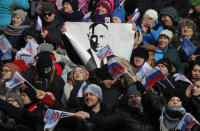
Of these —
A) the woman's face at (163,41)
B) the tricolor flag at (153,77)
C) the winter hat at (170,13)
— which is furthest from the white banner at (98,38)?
the tricolor flag at (153,77)

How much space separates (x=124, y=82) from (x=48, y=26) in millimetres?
Result: 2428

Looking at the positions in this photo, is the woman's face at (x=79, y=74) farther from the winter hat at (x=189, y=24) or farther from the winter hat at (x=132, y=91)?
the winter hat at (x=189, y=24)

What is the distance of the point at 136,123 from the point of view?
8922 mm

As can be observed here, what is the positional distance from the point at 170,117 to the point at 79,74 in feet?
7.18

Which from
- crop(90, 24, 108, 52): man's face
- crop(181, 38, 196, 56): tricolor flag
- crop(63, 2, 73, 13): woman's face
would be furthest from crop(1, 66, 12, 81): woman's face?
crop(181, 38, 196, 56): tricolor flag

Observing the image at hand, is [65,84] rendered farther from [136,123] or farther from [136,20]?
[136,20]

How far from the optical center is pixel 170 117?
8.50 m

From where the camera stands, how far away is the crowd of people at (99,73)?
348 inches

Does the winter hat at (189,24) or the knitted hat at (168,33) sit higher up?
the winter hat at (189,24)

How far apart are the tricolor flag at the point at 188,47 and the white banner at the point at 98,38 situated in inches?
41.1

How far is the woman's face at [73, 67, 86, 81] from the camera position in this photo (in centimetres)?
1024

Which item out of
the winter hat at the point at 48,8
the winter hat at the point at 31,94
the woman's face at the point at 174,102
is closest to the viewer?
the woman's face at the point at 174,102

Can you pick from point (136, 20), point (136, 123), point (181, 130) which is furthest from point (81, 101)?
point (136, 20)

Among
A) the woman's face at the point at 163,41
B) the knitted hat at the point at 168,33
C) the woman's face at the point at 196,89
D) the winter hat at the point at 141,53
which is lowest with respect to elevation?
the woman's face at the point at 196,89
